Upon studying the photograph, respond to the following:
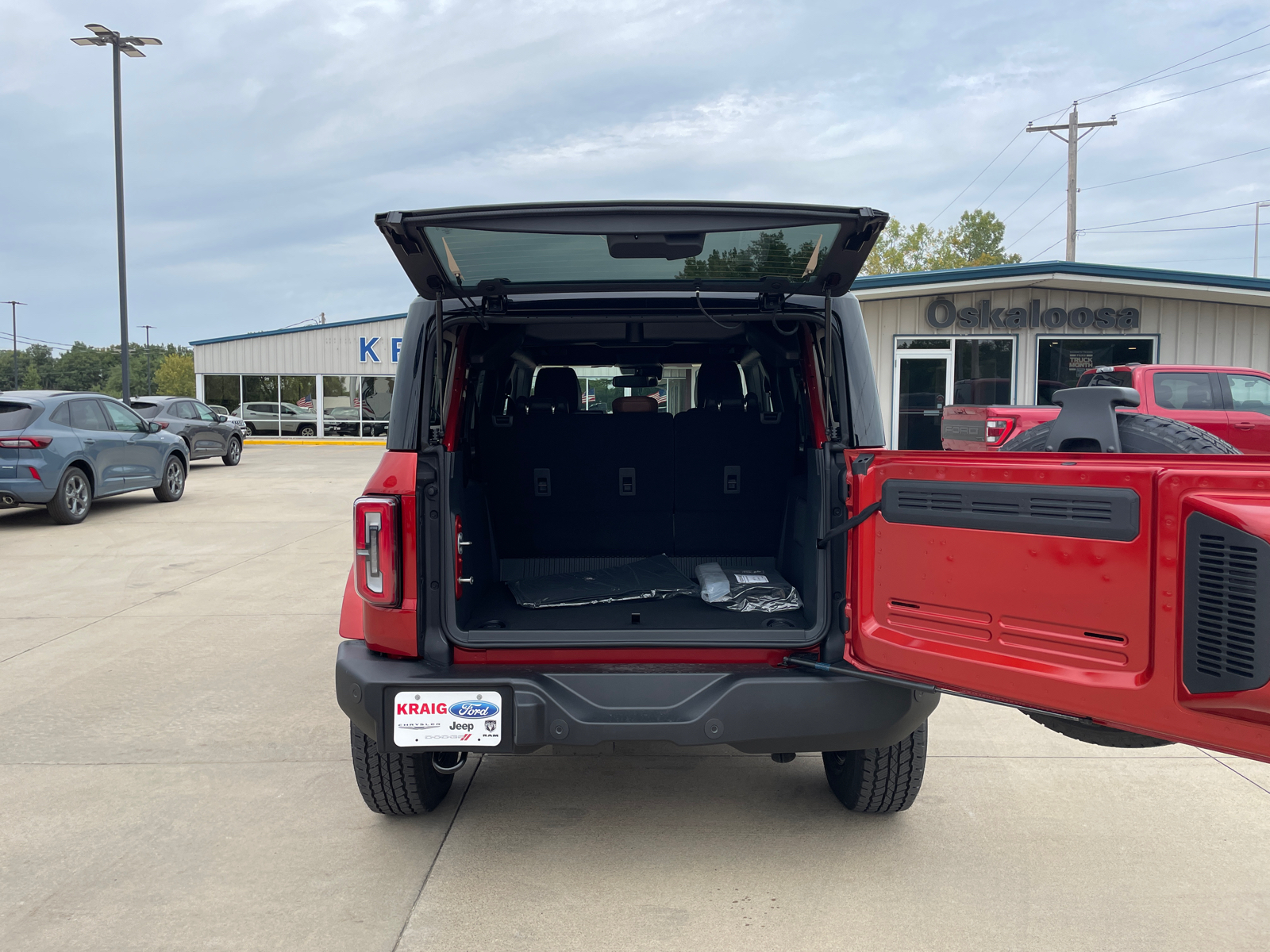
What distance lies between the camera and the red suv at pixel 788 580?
6.79ft

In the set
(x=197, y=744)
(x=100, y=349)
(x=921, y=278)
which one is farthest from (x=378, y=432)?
(x=100, y=349)

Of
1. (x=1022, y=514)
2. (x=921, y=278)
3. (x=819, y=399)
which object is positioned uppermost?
(x=921, y=278)

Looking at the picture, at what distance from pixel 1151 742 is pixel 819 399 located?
53.5 inches

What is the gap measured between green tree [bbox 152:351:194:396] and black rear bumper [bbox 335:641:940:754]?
91971 mm

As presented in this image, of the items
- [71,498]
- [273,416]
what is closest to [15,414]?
[71,498]

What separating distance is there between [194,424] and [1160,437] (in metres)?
19.0

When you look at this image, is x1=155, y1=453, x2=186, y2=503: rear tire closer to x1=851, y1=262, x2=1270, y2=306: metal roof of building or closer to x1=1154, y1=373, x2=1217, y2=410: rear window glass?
x1=851, y1=262, x2=1270, y2=306: metal roof of building

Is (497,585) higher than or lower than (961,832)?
higher

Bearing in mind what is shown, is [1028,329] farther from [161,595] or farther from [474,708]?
[474,708]

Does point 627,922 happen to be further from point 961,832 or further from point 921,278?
point 921,278

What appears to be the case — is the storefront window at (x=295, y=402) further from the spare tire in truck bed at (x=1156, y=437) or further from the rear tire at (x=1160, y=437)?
the rear tire at (x=1160, y=437)

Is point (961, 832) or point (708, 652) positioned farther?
point (961, 832)

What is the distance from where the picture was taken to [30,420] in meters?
10.2

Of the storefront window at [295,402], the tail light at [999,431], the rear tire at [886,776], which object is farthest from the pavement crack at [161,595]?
the storefront window at [295,402]
